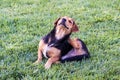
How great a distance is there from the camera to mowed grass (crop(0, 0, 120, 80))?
4.80 metres

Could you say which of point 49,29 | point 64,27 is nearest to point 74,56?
point 64,27

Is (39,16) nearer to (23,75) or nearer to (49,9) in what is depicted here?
(49,9)

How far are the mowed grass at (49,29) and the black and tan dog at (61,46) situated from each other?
111 millimetres

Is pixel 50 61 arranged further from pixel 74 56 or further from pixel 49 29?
pixel 49 29

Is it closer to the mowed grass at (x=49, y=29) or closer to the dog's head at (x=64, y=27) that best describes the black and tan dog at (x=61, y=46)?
the dog's head at (x=64, y=27)

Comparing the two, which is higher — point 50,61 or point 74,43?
point 74,43

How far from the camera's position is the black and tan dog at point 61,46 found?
505 cm

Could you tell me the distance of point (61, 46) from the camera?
5094mm

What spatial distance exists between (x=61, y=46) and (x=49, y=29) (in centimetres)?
157

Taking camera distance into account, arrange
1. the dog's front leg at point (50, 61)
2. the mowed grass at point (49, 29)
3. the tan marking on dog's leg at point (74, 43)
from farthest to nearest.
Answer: the tan marking on dog's leg at point (74, 43) < the dog's front leg at point (50, 61) < the mowed grass at point (49, 29)

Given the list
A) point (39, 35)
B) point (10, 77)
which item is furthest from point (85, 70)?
point (39, 35)

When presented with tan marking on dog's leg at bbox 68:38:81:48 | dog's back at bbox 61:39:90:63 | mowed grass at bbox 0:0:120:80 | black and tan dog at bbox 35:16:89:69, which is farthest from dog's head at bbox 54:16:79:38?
mowed grass at bbox 0:0:120:80

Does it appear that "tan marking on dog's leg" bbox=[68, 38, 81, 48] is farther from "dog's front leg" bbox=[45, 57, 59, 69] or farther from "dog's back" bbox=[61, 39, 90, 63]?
"dog's front leg" bbox=[45, 57, 59, 69]

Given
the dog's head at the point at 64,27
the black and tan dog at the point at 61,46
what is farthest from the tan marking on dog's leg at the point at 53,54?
the dog's head at the point at 64,27
